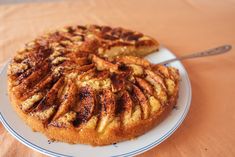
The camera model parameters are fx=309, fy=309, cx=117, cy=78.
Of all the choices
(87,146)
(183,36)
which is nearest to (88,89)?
(87,146)

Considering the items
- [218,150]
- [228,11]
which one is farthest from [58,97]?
[228,11]

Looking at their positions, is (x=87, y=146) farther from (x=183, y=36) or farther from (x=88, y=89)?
(x=183, y=36)

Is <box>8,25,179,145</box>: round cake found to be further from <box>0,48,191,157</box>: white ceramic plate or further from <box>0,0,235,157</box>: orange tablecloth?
<box>0,0,235,157</box>: orange tablecloth

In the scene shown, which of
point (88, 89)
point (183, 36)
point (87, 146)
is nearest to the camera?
point (87, 146)

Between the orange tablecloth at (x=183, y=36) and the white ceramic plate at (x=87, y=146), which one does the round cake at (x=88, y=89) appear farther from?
the orange tablecloth at (x=183, y=36)

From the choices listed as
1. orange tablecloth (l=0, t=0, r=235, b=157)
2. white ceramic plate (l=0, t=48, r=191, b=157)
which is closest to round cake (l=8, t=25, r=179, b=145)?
white ceramic plate (l=0, t=48, r=191, b=157)

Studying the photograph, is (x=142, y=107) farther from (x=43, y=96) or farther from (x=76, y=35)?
(x=76, y=35)

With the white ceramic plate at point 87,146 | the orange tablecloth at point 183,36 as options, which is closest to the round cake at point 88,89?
the white ceramic plate at point 87,146
